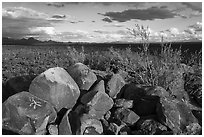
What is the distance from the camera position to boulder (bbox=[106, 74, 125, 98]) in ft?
16.6

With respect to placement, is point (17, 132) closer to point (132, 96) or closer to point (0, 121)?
point (0, 121)

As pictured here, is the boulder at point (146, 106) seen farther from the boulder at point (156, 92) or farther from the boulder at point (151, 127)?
the boulder at point (151, 127)

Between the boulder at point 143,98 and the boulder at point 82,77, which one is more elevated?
the boulder at point 82,77

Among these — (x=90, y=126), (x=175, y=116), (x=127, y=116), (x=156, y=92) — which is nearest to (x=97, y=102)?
(x=90, y=126)

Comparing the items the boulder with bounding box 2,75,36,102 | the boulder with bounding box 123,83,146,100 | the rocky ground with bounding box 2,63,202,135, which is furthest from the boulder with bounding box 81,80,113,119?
the boulder with bounding box 2,75,36,102

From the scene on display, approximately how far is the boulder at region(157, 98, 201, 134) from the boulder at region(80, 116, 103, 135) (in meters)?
0.86

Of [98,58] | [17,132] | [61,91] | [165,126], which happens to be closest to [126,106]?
[165,126]

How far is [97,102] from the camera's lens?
4543 mm

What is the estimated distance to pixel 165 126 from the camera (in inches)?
171

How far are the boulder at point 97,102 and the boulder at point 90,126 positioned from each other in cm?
10

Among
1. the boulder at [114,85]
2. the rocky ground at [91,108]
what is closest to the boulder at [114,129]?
the rocky ground at [91,108]

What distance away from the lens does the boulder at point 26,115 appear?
4172 mm

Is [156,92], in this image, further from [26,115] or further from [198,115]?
[26,115]

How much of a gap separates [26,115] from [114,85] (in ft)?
5.11
